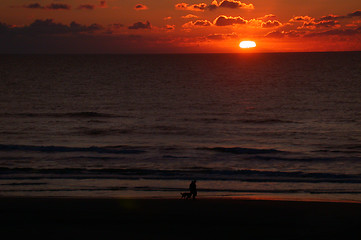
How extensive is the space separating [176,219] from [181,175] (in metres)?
9.40

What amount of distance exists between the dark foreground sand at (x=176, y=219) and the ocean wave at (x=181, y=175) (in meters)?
5.85

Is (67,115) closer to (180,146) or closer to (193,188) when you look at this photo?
(180,146)

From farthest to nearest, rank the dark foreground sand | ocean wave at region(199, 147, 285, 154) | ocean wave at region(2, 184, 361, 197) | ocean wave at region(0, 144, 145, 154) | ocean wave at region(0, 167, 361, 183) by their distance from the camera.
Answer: ocean wave at region(0, 144, 145, 154) → ocean wave at region(199, 147, 285, 154) → ocean wave at region(0, 167, 361, 183) → ocean wave at region(2, 184, 361, 197) → the dark foreground sand

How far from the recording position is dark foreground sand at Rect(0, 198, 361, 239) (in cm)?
1457

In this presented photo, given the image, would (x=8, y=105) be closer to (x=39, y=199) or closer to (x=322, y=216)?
(x=39, y=199)

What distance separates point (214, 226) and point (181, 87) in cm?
7371

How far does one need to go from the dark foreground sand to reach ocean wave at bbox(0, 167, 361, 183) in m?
5.85

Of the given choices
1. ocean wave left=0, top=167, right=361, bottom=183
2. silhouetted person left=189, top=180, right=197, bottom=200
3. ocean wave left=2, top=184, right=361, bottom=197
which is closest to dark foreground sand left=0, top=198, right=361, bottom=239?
silhouetted person left=189, top=180, right=197, bottom=200

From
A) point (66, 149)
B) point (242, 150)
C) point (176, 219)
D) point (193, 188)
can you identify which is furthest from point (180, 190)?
point (66, 149)

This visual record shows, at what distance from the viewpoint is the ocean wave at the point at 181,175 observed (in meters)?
24.9

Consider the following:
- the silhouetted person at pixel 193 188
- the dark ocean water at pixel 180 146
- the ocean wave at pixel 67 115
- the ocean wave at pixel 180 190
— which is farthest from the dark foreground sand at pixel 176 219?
the ocean wave at pixel 67 115

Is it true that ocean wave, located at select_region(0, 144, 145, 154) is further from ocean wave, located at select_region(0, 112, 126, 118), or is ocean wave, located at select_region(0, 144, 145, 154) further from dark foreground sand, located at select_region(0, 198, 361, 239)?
ocean wave, located at select_region(0, 112, 126, 118)

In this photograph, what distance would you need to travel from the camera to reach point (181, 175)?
25672mm

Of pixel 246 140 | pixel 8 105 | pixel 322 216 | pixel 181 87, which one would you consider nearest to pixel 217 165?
pixel 246 140
